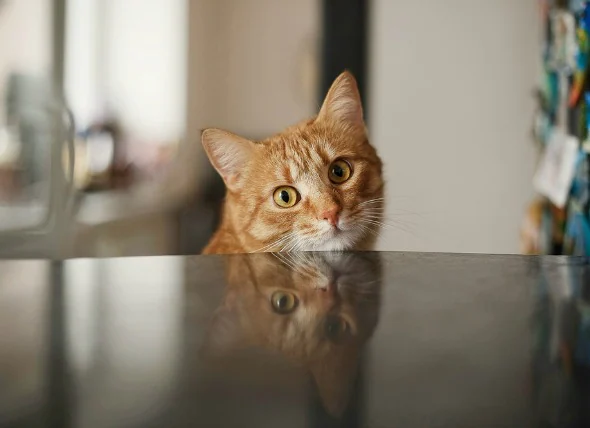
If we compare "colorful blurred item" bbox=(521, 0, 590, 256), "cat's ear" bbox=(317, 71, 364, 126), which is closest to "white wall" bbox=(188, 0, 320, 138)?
"colorful blurred item" bbox=(521, 0, 590, 256)

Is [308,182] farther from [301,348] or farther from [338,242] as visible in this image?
[301,348]

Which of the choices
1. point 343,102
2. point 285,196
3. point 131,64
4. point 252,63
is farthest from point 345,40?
point 285,196

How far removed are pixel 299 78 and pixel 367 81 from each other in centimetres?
38

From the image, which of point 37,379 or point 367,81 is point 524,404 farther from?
point 367,81

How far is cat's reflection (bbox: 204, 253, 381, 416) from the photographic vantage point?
328mm

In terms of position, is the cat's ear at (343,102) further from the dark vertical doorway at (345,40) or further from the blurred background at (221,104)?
the dark vertical doorway at (345,40)

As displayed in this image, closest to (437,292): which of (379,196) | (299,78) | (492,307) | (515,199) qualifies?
(492,307)

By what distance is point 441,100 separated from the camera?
104 inches

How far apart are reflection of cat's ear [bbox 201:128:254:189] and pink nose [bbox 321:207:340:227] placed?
208 millimetres

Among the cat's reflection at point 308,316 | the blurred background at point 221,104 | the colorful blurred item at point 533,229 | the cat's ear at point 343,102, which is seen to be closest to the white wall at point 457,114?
the blurred background at point 221,104

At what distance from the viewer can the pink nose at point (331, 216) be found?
972 mm

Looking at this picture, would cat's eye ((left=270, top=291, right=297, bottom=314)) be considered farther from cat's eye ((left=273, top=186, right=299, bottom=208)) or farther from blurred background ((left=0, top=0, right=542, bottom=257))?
blurred background ((left=0, top=0, right=542, bottom=257))

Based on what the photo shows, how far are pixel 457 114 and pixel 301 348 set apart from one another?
93.8 inches

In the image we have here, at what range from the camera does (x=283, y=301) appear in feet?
1.50
